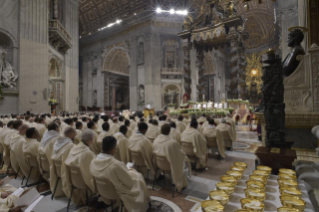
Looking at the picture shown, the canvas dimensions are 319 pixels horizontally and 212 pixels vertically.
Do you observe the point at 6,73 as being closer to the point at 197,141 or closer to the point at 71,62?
the point at 71,62

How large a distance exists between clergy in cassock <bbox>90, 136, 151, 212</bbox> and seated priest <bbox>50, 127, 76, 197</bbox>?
1025 millimetres

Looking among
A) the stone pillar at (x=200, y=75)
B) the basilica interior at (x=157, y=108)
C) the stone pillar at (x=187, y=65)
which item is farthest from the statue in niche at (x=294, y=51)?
the stone pillar at (x=200, y=75)

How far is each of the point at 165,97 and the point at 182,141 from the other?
69.7ft

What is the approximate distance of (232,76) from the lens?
16.7 metres

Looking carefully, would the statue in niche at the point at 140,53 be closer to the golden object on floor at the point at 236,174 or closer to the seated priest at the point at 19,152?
the seated priest at the point at 19,152

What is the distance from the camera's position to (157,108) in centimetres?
2595

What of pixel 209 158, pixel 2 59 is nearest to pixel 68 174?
pixel 209 158

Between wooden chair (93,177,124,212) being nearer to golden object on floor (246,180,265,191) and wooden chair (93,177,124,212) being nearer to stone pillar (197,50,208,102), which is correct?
golden object on floor (246,180,265,191)

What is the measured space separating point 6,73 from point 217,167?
45.1ft

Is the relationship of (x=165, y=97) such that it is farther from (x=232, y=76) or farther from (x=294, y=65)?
(x=294, y=65)

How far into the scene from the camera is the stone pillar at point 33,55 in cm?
1363

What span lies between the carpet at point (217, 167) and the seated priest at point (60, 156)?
9.85 ft

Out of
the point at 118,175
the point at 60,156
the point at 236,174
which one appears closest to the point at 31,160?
the point at 60,156

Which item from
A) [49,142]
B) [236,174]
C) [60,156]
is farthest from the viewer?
[49,142]
